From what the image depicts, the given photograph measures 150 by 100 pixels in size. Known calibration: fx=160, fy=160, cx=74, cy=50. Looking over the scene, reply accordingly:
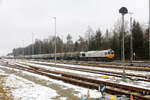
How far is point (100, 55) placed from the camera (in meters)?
44.1

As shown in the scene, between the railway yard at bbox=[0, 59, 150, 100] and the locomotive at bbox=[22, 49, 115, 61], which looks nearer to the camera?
the railway yard at bbox=[0, 59, 150, 100]

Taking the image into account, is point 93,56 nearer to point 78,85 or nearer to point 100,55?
point 100,55

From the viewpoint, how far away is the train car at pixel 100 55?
1631 inches

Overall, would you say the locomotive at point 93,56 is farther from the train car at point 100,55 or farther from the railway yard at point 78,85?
the railway yard at point 78,85

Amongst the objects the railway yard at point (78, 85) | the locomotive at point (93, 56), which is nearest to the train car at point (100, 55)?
the locomotive at point (93, 56)

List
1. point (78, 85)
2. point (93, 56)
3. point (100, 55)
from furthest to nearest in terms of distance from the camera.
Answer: point (93, 56) → point (100, 55) → point (78, 85)

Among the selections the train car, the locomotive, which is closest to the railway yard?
the train car

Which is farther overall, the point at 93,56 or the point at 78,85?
the point at 93,56

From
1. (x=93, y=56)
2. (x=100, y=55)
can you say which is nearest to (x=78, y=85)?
(x=100, y=55)

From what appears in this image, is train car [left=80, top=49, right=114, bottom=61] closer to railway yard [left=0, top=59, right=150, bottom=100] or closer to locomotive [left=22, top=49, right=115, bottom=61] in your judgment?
locomotive [left=22, top=49, right=115, bottom=61]

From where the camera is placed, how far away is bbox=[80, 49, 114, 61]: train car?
4144 cm

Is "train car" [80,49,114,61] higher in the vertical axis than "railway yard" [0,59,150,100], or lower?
A: higher

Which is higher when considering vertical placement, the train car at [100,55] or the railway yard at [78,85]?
the train car at [100,55]

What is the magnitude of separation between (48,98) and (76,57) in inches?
1885
